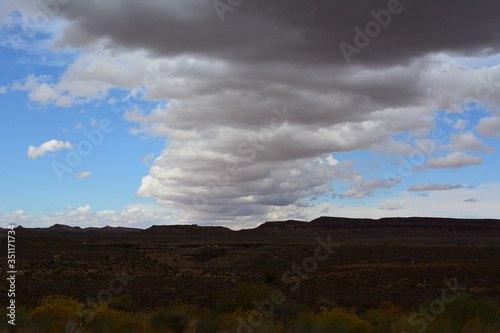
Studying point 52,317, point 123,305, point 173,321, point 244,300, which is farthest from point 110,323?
point 123,305

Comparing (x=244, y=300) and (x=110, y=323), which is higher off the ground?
(x=110, y=323)

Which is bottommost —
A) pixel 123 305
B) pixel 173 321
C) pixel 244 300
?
pixel 123 305

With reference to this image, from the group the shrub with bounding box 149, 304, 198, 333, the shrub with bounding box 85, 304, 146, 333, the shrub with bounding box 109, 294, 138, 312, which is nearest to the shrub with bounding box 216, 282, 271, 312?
the shrub with bounding box 109, 294, 138, 312

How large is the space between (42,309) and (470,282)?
35535 mm

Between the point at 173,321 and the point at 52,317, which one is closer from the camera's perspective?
the point at 173,321

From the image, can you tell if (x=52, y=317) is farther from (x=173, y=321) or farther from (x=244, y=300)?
(x=244, y=300)

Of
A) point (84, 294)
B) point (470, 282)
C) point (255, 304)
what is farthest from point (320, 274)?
point (255, 304)

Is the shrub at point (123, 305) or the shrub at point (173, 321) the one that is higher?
the shrub at point (173, 321)

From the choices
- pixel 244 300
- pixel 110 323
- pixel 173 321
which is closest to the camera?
pixel 110 323

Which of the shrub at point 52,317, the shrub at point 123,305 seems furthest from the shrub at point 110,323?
the shrub at point 123,305

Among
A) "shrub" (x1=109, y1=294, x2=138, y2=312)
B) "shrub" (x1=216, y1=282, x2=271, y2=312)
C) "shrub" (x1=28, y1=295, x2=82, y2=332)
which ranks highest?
"shrub" (x1=28, y1=295, x2=82, y2=332)

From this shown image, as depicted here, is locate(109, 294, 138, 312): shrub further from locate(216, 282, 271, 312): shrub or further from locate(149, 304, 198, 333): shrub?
locate(149, 304, 198, 333): shrub

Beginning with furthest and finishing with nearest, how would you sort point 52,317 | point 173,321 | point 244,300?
point 244,300
point 52,317
point 173,321

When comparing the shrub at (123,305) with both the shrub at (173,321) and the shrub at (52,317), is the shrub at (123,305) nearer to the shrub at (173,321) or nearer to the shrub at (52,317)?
the shrub at (52,317)
